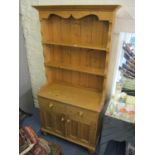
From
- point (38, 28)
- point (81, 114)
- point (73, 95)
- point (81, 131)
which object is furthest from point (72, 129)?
point (38, 28)

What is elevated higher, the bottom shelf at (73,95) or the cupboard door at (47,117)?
the bottom shelf at (73,95)

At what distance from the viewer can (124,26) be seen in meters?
1.54

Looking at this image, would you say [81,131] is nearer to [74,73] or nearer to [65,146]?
[65,146]

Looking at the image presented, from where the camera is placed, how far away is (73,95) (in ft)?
5.96

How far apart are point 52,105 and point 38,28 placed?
40.9 inches

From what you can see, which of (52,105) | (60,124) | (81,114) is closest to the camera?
(81,114)

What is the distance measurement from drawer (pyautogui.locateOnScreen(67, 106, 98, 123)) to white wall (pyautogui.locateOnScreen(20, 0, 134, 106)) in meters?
0.50

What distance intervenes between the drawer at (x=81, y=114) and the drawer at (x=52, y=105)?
0.09 meters

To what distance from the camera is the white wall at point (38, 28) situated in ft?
4.82

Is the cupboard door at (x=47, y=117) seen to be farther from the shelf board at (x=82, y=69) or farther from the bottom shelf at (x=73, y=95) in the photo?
the shelf board at (x=82, y=69)

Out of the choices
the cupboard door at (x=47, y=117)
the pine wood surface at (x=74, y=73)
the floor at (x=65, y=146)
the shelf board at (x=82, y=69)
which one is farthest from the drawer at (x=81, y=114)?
the floor at (x=65, y=146)

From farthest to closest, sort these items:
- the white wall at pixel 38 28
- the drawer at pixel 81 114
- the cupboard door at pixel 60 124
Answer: the cupboard door at pixel 60 124
the drawer at pixel 81 114
the white wall at pixel 38 28
